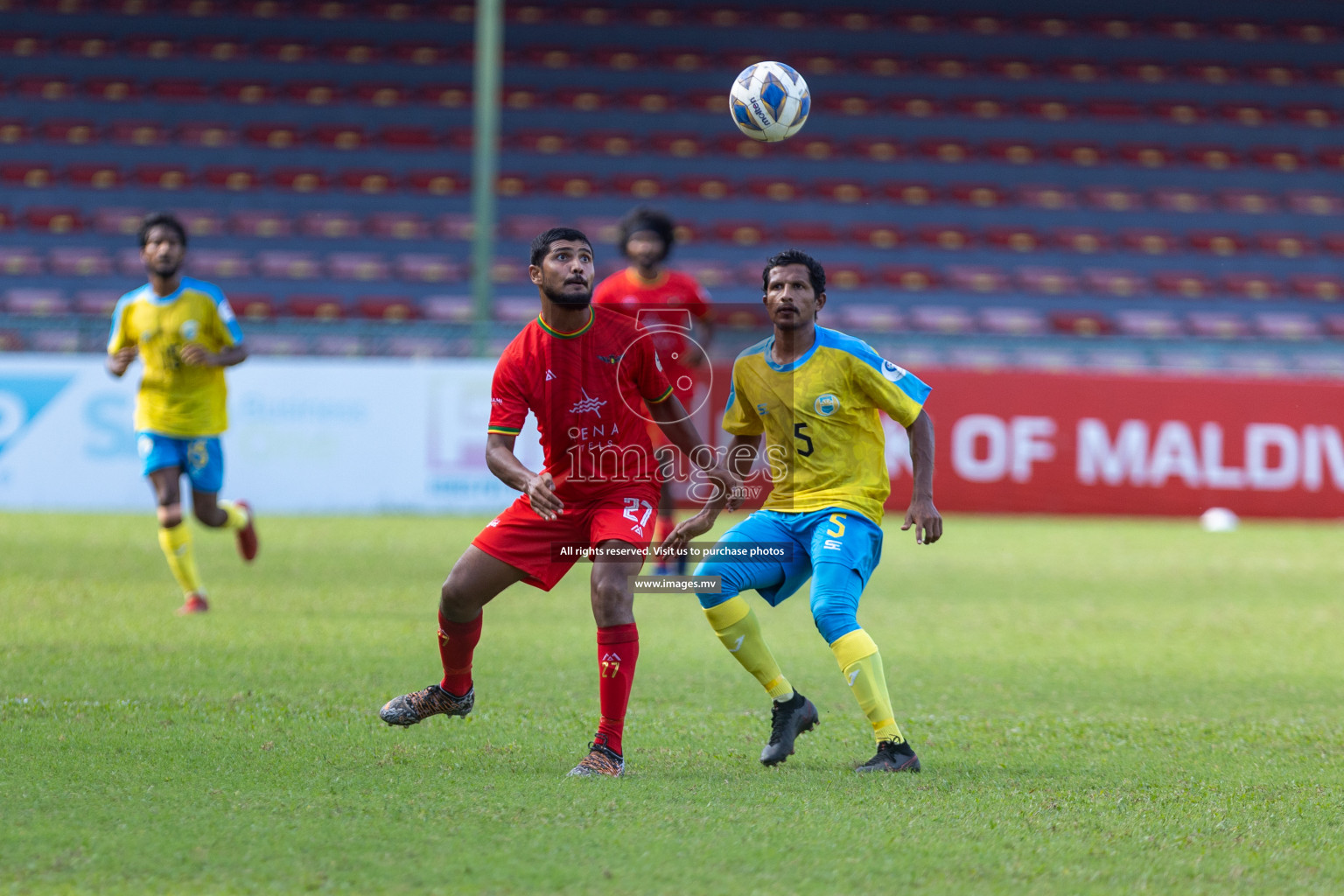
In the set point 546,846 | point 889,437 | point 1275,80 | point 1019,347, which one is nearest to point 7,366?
→ point 889,437

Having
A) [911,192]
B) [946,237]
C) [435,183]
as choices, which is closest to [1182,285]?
[946,237]

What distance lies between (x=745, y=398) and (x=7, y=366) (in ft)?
35.1

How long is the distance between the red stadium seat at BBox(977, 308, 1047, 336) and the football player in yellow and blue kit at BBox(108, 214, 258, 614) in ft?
46.7

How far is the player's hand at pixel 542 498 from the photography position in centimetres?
445

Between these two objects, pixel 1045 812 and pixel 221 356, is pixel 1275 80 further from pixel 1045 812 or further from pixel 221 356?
pixel 1045 812

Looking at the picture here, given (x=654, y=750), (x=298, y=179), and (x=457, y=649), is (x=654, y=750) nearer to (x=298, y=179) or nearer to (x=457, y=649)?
(x=457, y=649)

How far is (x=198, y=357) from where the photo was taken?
7973mm

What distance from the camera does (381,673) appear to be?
20.5 feet

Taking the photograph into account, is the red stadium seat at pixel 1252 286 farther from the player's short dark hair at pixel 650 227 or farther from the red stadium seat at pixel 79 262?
the red stadium seat at pixel 79 262

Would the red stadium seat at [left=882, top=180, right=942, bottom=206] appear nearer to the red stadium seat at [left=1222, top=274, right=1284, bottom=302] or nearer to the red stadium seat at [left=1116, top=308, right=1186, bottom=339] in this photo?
the red stadium seat at [left=1116, top=308, right=1186, bottom=339]

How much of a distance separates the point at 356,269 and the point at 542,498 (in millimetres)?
17175

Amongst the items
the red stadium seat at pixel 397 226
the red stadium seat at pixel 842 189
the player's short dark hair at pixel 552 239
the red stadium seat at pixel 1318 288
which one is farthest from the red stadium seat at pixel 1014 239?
the player's short dark hair at pixel 552 239

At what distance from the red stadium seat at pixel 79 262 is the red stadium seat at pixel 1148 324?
1518 centimetres

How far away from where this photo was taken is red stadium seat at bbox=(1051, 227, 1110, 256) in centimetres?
2238
